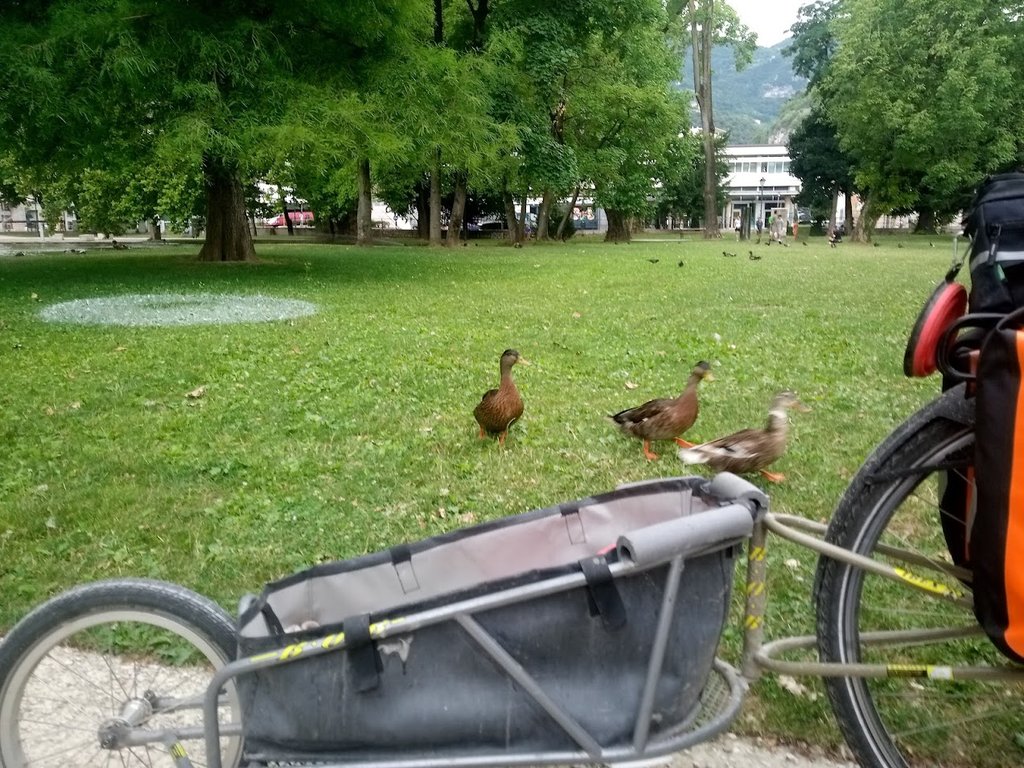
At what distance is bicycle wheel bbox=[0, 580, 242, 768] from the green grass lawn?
1.04 m

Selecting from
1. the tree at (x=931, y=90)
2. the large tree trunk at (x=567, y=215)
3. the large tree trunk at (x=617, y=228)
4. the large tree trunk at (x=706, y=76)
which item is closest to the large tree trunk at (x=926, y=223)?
the tree at (x=931, y=90)

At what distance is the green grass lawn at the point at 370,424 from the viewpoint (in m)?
3.82

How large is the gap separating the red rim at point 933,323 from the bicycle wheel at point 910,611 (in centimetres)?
11

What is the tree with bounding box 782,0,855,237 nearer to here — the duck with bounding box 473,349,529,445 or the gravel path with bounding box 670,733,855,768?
the duck with bounding box 473,349,529,445

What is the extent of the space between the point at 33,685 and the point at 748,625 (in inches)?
72.8

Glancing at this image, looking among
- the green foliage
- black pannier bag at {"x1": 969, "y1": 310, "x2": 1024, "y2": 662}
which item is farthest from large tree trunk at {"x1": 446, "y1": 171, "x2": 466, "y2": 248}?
black pannier bag at {"x1": 969, "y1": 310, "x2": 1024, "y2": 662}

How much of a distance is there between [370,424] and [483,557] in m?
3.65

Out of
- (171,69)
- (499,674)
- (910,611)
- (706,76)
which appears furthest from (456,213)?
(499,674)

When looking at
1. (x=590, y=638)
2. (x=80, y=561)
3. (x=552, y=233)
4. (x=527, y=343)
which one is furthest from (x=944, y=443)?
(x=552, y=233)

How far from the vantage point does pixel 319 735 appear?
5.87ft

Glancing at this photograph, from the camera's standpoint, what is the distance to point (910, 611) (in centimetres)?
261

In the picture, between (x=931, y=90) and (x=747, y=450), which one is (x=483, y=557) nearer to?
(x=747, y=450)

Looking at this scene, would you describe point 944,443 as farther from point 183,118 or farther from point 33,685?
point 183,118

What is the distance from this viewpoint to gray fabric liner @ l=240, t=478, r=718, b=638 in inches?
83.6
